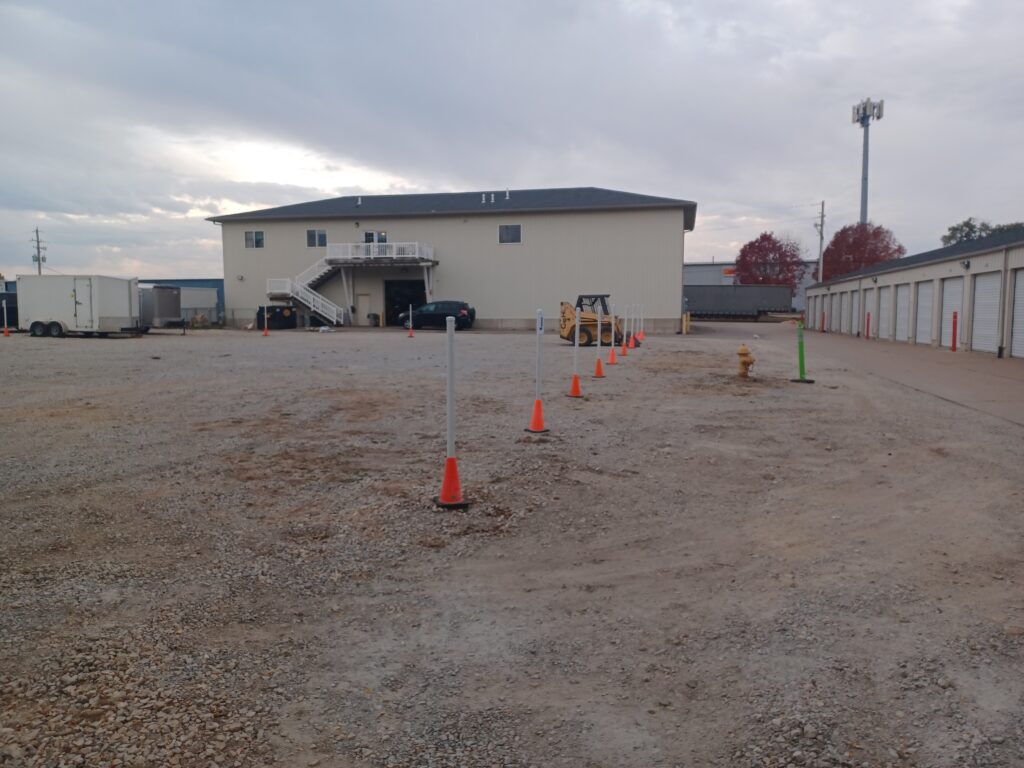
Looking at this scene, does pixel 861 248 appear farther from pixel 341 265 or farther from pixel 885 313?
pixel 341 265

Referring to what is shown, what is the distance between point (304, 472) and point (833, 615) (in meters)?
5.27

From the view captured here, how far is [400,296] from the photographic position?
50625 millimetres

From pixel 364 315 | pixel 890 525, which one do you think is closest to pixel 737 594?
pixel 890 525

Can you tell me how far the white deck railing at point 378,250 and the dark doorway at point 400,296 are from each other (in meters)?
3.28

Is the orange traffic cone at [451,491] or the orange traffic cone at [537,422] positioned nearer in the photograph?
the orange traffic cone at [451,491]

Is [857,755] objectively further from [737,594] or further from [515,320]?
[515,320]

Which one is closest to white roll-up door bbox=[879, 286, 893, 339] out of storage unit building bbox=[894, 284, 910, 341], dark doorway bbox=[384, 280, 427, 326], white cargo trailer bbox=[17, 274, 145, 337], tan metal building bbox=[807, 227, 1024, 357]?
tan metal building bbox=[807, 227, 1024, 357]

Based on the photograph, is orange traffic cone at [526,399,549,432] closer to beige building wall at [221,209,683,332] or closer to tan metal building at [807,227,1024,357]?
tan metal building at [807,227,1024,357]

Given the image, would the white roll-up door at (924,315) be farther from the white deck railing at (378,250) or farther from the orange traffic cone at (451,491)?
the orange traffic cone at (451,491)

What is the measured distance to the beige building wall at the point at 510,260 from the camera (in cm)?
4578

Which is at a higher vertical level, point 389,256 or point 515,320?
point 389,256

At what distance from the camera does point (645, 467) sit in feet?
27.8

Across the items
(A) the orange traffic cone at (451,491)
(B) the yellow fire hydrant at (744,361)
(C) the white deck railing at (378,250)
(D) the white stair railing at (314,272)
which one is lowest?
(A) the orange traffic cone at (451,491)

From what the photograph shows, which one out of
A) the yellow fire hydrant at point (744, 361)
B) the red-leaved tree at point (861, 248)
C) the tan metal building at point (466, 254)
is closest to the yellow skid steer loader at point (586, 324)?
the yellow fire hydrant at point (744, 361)
